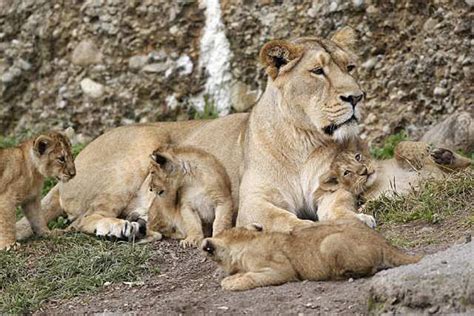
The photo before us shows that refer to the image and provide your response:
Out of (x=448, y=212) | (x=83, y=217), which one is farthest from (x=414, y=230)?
(x=83, y=217)

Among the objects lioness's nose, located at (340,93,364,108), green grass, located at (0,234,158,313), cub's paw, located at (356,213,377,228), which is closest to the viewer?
green grass, located at (0,234,158,313)

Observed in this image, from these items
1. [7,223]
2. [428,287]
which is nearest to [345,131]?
[428,287]

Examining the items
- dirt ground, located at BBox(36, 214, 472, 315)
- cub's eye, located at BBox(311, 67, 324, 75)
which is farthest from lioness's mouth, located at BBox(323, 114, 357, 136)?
dirt ground, located at BBox(36, 214, 472, 315)

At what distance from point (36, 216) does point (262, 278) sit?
3.17 metres

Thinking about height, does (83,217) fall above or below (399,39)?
below

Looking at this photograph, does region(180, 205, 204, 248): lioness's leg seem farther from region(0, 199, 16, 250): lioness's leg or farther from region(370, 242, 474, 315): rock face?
region(370, 242, 474, 315): rock face

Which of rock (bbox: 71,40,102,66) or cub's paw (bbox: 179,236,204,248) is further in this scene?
rock (bbox: 71,40,102,66)

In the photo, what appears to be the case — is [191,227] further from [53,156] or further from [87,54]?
[87,54]

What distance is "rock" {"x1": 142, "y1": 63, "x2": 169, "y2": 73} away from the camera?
40.6 ft

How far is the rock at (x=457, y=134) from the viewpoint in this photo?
418 inches

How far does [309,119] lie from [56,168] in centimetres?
Answer: 226

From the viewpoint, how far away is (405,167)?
9.91 m

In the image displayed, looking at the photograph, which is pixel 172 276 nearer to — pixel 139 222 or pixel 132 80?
pixel 139 222

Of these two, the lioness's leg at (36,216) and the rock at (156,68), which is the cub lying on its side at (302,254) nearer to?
the lioness's leg at (36,216)
